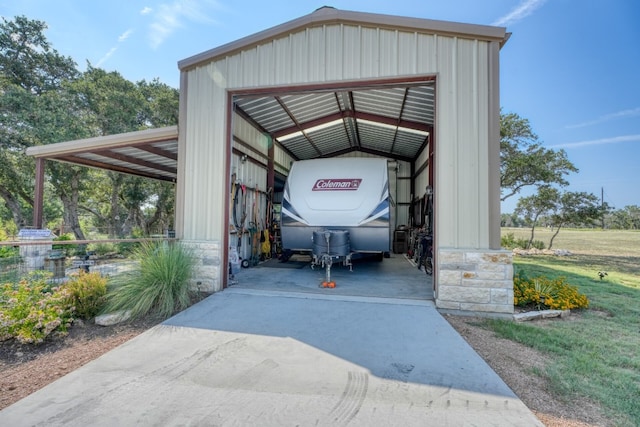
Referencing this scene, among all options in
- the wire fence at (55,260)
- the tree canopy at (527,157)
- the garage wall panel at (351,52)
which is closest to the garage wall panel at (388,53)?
the garage wall panel at (351,52)

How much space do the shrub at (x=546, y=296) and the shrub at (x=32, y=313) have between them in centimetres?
612

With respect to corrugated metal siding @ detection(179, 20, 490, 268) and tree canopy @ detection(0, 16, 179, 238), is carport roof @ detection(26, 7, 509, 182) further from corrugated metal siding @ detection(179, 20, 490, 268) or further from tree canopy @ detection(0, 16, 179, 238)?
tree canopy @ detection(0, 16, 179, 238)

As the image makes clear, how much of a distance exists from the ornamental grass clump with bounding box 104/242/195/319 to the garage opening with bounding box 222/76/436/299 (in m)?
1.11

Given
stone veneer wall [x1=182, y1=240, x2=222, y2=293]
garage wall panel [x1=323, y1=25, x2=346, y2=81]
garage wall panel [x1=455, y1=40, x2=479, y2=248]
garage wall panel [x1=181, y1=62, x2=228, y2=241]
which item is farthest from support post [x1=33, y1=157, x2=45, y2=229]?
garage wall panel [x1=455, y1=40, x2=479, y2=248]

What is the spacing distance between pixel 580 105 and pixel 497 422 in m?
20.4

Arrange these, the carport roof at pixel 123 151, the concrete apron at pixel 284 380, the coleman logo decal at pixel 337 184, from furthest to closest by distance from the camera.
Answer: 1. the coleman logo decal at pixel 337 184
2. the carport roof at pixel 123 151
3. the concrete apron at pixel 284 380

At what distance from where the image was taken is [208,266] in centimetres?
515

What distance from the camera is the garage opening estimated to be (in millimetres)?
5574

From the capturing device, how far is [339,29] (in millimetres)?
4898

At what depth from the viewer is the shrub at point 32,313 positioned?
3221 mm

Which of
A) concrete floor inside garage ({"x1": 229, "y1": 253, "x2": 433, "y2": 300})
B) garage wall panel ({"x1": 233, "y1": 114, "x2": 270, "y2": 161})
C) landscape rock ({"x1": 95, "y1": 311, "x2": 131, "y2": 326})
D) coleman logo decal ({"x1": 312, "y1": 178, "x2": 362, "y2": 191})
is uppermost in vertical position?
garage wall panel ({"x1": 233, "y1": 114, "x2": 270, "y2": 161})

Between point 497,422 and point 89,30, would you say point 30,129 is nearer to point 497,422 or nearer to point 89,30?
point 89,30

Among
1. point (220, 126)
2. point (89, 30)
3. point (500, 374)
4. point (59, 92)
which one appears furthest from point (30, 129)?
point (500, 374)

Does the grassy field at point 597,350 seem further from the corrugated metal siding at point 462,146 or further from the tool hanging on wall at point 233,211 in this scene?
the tool hanging on wall at point 233,211
